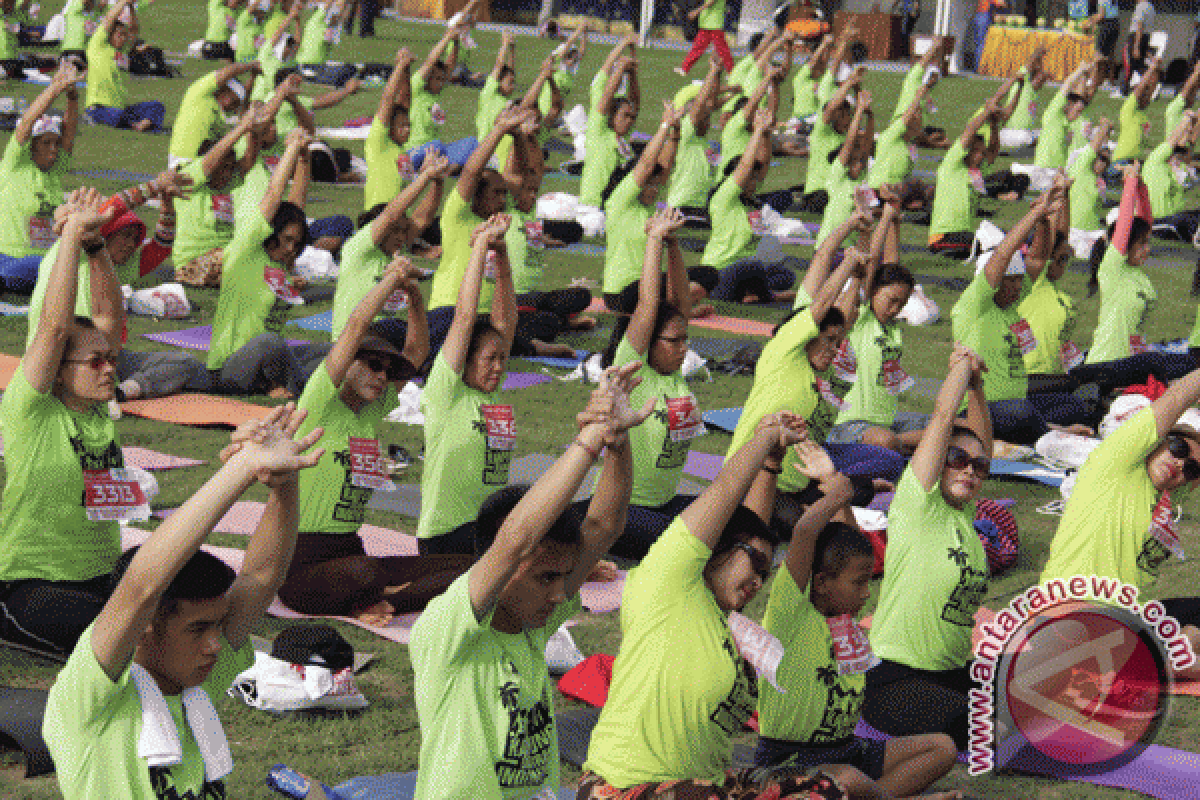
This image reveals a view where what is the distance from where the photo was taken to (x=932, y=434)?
19.7 ft

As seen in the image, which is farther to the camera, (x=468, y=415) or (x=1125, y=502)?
(x=468, y=415)

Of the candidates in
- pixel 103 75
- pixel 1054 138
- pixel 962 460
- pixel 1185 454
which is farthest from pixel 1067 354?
pixel 103 75

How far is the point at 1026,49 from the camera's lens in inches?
1153

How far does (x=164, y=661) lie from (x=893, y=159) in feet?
46.9

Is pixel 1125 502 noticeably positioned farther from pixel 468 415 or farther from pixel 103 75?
pixel 103 75

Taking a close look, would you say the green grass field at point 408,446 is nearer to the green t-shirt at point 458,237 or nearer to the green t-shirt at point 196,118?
the green t-shirt at point 458,237

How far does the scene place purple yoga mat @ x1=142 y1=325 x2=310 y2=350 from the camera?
11391mm

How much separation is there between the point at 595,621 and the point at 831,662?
198 cm

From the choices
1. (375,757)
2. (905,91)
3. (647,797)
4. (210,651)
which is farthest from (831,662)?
(905,91)

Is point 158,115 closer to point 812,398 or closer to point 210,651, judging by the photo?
point 812,398

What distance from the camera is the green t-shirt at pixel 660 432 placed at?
766 centimetres

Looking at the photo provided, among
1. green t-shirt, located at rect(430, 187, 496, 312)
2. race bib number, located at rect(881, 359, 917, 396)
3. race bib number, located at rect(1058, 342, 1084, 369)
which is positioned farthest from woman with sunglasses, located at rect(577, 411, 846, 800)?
race bib number, located at rect(1058, 342, 1084, 369)

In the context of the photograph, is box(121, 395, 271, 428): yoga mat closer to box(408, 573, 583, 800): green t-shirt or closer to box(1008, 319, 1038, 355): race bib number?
box(1008, 319, 1038, 355): race bib number

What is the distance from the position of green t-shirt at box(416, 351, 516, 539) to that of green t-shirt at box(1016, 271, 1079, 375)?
5062 millimetres
